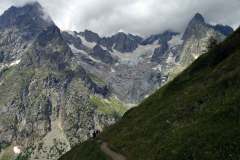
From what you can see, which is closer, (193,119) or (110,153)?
(193,119)

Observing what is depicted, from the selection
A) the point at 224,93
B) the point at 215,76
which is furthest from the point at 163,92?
the point at 224,93

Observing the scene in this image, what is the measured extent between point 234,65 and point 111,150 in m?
40.8

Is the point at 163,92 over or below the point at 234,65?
over

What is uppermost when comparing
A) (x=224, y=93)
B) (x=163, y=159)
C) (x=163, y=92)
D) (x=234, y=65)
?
(x=163, y=92)

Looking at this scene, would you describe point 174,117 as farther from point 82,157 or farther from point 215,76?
point 82,157

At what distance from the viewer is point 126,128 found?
127 meters

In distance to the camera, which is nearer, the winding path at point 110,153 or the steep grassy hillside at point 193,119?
the steep grassy hillside at point 193,119

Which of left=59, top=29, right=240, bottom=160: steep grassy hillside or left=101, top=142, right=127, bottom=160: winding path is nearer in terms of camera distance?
left=59, top=29, right=240, bottom=160: steep grassy hillside

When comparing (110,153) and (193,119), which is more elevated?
(110,153)

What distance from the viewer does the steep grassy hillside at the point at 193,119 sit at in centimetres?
6750

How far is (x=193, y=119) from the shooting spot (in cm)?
8562

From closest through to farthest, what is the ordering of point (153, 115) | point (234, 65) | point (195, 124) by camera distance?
1. point (195, 124)
2. point (234, 65)
3. point (153, 115)

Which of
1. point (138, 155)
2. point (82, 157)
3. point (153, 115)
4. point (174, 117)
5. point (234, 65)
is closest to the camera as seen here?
point (138, 155)

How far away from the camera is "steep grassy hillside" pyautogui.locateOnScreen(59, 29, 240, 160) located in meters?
67.5
